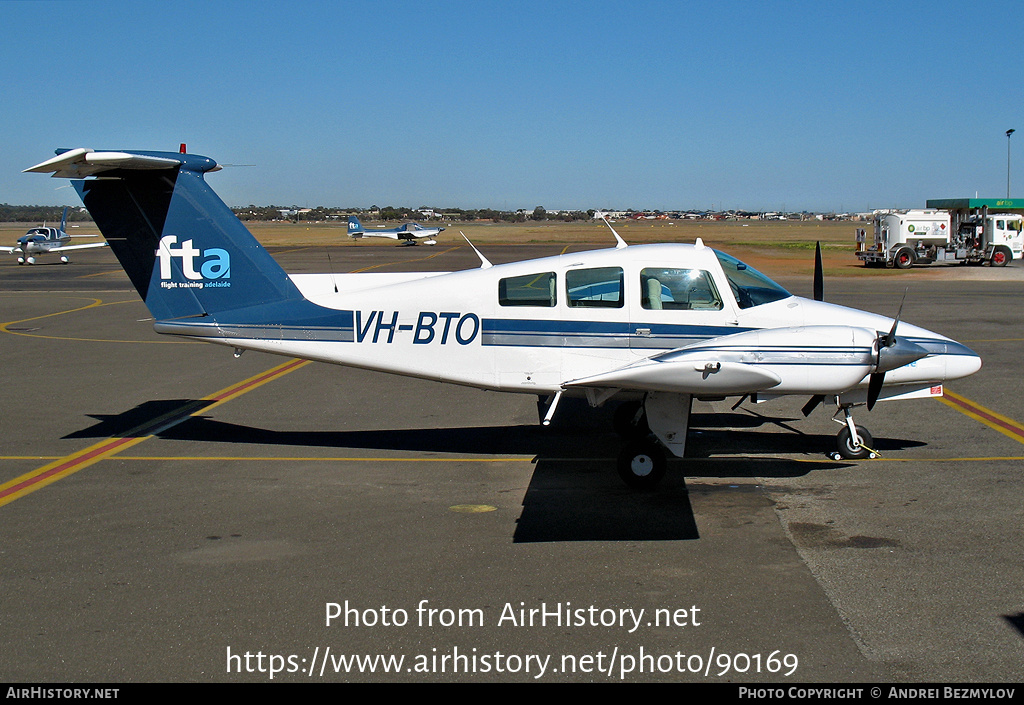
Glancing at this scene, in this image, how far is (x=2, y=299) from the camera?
28.0 metres

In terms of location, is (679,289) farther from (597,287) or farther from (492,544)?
(492,544)

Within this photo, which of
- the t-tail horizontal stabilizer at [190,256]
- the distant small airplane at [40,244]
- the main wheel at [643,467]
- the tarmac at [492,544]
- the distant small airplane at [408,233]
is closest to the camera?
the tarmac at [492,544]

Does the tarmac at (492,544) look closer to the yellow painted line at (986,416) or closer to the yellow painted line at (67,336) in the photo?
the yellow painted line at (986,416)

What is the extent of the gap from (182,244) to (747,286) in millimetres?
6533

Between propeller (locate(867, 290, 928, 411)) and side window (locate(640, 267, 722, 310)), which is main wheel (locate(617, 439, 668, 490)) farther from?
propeller (locate(867, 290, 928, 411))

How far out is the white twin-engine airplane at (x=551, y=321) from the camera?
780cm

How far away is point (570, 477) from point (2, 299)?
26.6 m

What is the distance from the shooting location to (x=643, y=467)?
8250mm

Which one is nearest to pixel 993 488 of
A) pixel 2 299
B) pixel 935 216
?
pixel 2 299

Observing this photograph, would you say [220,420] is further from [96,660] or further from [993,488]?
[993,488]

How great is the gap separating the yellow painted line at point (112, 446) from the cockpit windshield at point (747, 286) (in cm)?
749

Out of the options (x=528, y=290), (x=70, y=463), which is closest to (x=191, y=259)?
(x=70, y=463)

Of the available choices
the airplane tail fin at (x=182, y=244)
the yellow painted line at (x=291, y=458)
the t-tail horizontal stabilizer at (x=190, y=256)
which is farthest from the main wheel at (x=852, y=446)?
the airplane tail fin at (x=182, y=244)

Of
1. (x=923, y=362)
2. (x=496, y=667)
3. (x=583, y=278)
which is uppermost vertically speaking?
(x=583, y=278)
